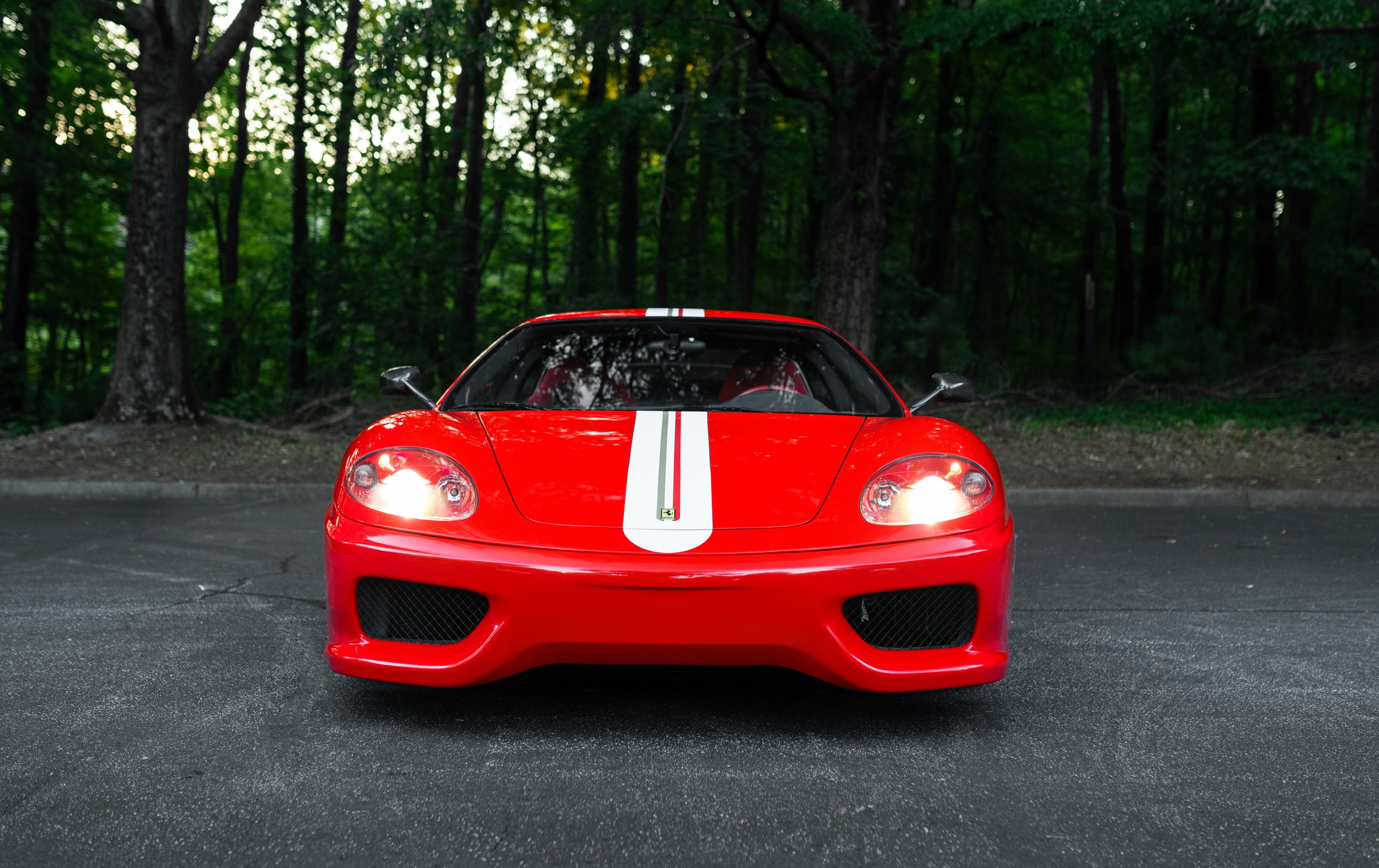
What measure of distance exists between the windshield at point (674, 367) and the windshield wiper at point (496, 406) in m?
0.14

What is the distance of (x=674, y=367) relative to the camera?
4355mm

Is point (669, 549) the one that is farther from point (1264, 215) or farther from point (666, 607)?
point (1264, 215)

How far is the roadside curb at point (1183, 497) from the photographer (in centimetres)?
884

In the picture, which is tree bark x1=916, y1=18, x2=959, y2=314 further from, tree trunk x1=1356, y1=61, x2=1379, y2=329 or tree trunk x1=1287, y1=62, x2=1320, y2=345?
tree trunk x1=1356, y1=61, x2=1379, y2=329

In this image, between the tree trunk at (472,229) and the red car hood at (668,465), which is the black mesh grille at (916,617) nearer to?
the red car hood at (668,465)

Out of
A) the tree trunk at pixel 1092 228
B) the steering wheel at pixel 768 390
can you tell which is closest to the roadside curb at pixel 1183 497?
the steering wheel at pixel 768 390

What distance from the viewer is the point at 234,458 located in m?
10.4

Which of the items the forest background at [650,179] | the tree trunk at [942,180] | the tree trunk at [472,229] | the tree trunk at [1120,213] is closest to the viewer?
the forest background at [650,179]

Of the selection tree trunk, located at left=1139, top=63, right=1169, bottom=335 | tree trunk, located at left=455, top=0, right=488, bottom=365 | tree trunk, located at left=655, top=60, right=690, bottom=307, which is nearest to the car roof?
tree trunk, located at left=655, top=60, right=690, bottom=307

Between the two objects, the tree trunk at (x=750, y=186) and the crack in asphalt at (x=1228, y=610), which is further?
the tree trunk at (x=750, y=186)

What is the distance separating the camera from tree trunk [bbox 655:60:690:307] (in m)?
12.8

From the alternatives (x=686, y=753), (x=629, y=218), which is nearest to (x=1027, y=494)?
(x=686, y=753)

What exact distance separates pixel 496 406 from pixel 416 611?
1006mm

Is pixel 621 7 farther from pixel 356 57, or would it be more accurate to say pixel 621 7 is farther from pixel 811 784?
pixel 811 784
